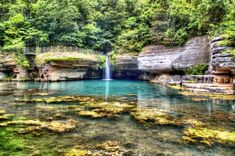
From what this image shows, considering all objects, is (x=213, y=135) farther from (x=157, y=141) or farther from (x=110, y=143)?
(x=110, y=143)

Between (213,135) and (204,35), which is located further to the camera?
(204,35)

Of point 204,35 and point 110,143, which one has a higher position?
point 204,35

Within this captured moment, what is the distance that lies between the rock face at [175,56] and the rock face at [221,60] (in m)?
6.00

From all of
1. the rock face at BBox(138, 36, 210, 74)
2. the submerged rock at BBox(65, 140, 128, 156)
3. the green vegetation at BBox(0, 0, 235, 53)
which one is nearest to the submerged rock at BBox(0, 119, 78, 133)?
the submerged rock at BBox(65, 140, 128, 156)

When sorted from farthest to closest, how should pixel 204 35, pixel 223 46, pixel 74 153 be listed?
pixel 204 35, pixel 223 46, pixel 74 153

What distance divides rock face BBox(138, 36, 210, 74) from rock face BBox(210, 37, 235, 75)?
600 centimetres

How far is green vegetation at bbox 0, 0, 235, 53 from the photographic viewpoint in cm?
3014

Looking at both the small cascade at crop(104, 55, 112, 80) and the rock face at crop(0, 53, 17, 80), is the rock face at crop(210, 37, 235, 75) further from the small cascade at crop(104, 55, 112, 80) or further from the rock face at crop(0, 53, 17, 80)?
the rock face at crop(0, 53, 17, 80)

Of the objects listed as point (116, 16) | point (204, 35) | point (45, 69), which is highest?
point (116, 16)

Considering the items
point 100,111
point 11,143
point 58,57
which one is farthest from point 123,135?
point 58,57

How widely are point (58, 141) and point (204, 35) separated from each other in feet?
83.3

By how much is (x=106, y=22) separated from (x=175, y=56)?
2063 cm

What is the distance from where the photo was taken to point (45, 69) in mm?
35406

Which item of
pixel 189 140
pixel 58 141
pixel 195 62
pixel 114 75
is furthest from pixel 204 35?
pixel 58 141
